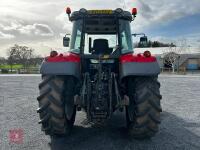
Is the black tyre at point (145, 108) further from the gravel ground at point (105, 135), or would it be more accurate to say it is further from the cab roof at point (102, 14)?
the cab roof at point (102, 14)

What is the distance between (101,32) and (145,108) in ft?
7.56

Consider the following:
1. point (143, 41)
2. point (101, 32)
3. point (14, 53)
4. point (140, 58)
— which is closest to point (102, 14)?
point (101, 32)

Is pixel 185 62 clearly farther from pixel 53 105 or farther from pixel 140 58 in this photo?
pixel 53 105

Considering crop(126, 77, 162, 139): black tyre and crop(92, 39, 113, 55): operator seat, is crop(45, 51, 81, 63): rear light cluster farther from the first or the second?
crop(126, 77, 162, 139): black tyre

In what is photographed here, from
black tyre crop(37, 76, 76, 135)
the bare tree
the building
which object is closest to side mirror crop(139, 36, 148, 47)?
black tyre crop(37, 76, 76, 135)

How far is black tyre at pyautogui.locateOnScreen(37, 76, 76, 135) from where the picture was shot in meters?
5.18

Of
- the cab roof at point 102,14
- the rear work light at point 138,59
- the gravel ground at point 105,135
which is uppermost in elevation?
the cab roof at point 102,14

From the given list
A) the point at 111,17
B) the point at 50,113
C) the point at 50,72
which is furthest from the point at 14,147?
the point at 111,17

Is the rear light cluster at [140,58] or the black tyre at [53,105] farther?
the rear light cluster at [140,58]

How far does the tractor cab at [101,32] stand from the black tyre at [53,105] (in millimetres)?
969

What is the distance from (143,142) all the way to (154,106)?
33.0 inches

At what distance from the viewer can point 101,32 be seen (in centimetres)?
653

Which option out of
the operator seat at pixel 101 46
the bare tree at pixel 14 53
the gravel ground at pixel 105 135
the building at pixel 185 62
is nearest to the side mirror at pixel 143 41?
the operator seat at pixel 101 46

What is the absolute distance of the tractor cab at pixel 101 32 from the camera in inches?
232
